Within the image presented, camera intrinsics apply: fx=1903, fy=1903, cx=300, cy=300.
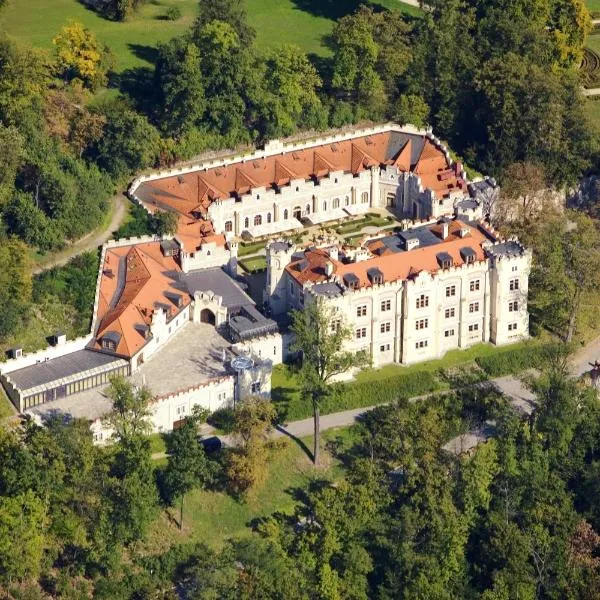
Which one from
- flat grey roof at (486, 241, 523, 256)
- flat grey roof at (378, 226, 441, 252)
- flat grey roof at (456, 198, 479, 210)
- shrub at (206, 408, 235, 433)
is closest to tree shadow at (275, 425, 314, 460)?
shrub at (206, 408, 235, 433)

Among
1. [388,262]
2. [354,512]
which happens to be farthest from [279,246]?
[354,512]

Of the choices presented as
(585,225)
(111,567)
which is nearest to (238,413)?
(111,567)

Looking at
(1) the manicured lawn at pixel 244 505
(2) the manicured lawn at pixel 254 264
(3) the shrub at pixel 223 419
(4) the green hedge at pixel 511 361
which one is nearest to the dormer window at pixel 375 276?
(4) the green hedge at pixel 511 361

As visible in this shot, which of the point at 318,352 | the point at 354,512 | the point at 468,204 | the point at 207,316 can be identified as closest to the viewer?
the point at 354,512

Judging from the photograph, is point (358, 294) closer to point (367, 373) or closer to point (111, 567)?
point (367, 373)

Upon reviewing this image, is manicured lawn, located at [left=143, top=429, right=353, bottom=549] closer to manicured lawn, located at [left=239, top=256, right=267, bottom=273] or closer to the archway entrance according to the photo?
the archway entrance

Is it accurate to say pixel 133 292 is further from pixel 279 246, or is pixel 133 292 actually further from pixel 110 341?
pixel 279 246
